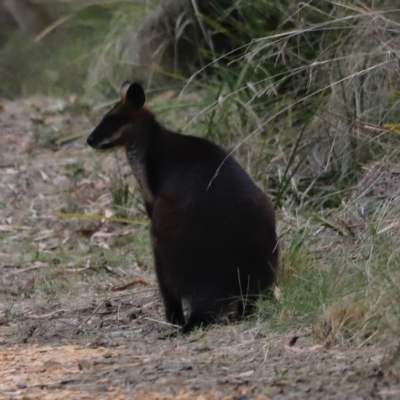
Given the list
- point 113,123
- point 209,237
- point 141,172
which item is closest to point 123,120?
point 113,123

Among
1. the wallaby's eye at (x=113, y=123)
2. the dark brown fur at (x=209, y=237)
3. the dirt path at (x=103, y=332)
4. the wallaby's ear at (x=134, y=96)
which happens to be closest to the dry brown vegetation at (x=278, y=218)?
the dirt path at (x=103, y=332)

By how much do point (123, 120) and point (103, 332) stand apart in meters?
1.34

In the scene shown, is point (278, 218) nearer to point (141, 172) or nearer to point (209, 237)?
point (141, 172)

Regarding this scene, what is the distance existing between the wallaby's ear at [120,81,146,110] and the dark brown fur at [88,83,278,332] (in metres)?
0.72

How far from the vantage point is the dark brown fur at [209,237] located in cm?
414

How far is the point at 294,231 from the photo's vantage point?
5379 mm

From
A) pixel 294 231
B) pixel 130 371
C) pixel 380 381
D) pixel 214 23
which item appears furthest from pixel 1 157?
pixel 380 381

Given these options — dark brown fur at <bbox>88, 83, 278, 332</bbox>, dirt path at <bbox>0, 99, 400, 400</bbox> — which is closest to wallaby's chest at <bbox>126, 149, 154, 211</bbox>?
dark brown fur at <bbox>88, 83, 278, 332</bbox>

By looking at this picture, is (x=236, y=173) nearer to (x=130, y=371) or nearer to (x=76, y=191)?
(x=130, y=371)

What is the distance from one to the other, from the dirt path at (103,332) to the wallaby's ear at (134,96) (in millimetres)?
1113

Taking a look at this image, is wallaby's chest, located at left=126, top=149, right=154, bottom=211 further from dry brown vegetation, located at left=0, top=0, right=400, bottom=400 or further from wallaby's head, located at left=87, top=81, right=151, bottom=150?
dry brown vegetation, located at left=0, top=0, right=400, bottom=400

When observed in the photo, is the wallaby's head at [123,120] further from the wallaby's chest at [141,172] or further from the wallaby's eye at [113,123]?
the wallaby's chest at [141,172]

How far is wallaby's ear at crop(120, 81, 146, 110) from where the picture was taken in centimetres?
506

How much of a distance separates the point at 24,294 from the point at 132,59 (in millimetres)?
3969
